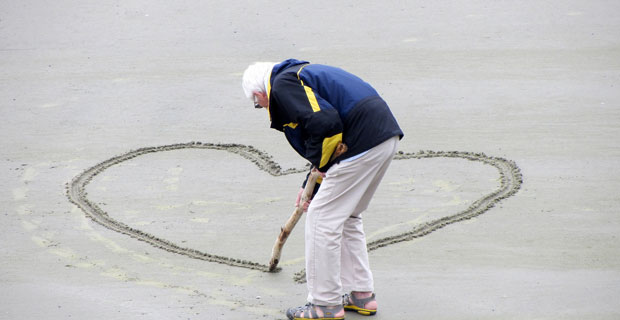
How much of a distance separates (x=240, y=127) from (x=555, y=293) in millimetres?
4195

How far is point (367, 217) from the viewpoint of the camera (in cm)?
639

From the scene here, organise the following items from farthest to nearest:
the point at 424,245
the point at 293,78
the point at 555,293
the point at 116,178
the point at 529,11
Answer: the point at 529,11 → the point at 116,178 → the point at 424,245 → the point at 555,293 → the point at 293,78

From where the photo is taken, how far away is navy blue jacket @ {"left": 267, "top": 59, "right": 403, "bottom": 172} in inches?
180

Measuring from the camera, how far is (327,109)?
4.57 meters

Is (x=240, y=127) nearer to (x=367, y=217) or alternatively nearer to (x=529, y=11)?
(x=367, y=217)

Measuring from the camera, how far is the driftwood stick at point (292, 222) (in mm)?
5102

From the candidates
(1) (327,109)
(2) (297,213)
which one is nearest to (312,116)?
(1) (327,109)

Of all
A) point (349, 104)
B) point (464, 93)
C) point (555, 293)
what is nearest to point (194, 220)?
point (349, 104)

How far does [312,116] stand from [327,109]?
0.35 feet

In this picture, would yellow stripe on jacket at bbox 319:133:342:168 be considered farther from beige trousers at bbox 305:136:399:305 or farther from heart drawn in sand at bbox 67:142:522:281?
heart drawn in sand at bbox 67:142:522:281

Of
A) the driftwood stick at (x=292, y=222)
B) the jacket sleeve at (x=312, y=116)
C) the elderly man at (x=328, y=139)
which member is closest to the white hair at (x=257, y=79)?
the elderly man at (x=328, y=139)

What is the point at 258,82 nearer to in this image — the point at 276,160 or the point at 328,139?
the point at 328,139

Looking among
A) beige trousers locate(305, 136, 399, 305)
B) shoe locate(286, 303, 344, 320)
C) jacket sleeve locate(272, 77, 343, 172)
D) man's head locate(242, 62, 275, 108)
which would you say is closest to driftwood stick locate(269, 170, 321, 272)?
beige trousers locate(305, 136, 399, 305)

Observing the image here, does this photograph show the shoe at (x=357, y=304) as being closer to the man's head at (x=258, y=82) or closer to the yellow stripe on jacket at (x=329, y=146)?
the yellow stripe on jacket at (x=329, y=146)
